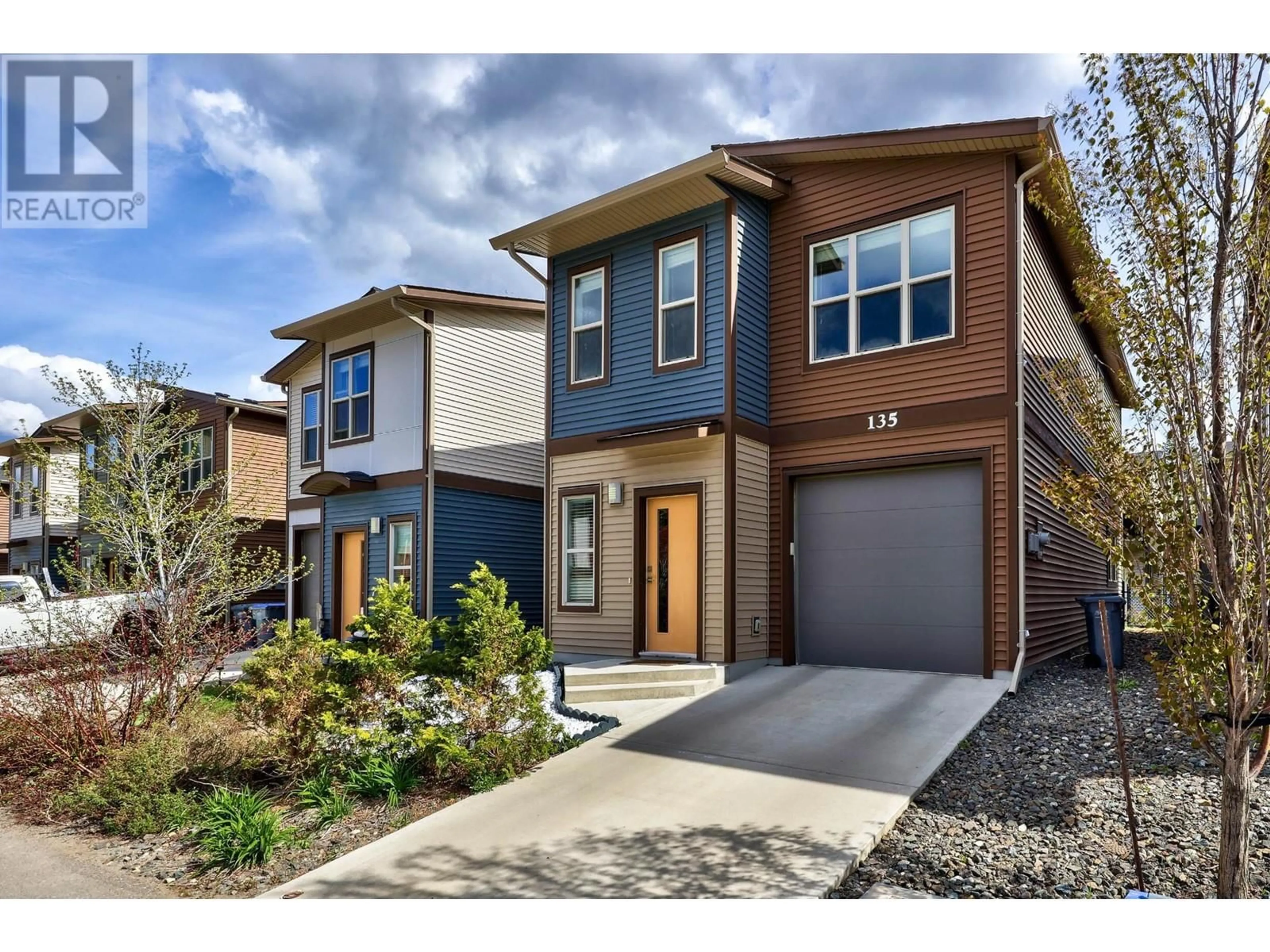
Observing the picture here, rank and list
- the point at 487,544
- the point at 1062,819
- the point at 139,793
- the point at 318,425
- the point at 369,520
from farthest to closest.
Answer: the point at 318,425 < the point at 369,520 < the point at 487,544 < the point at 139,793 < the point at 1062,819

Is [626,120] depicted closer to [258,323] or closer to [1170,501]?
[1170,501]

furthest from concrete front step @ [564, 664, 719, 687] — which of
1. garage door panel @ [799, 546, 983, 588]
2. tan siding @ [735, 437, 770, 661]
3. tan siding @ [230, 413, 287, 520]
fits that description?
tan siding @ [230, 413, 287, 520]

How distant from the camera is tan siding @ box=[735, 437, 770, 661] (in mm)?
8906

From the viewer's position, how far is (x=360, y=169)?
477 inches

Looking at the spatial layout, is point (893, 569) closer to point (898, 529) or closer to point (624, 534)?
point (898, 529)

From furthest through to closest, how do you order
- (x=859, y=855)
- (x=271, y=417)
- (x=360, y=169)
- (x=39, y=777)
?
1. (x=271, y=417)
2. (x=360, y=169)
3. (x=39, y=777)
4. (x=859, y=855)

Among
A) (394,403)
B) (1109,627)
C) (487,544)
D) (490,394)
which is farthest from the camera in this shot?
(490,394)

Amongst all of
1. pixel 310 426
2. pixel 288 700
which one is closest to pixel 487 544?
pixel 310 426

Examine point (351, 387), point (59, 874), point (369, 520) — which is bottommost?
point (59, 874)

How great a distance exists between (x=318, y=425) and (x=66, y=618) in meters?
9.20

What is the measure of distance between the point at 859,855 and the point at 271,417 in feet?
61.0

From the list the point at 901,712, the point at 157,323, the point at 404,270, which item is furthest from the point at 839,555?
the point at 404,270

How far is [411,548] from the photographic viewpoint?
1286cm
